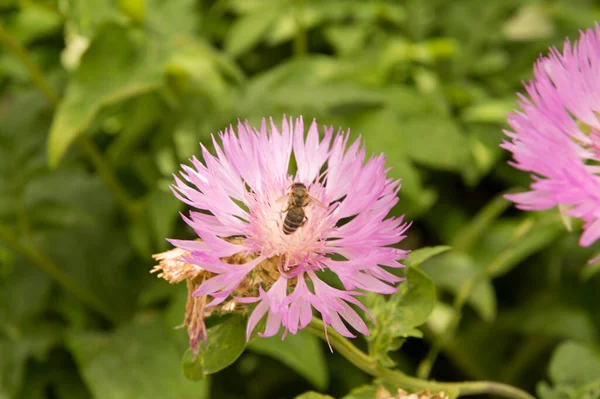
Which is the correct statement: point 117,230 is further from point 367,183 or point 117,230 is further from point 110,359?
point 367,183

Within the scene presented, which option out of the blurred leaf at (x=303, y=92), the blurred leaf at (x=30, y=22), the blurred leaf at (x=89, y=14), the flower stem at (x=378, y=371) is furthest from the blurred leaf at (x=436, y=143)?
the flower stem at (x=378, y=371)

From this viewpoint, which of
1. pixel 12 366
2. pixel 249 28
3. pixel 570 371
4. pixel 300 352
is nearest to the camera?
pixel 570 371

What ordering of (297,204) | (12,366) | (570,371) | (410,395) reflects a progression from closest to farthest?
(410,395) → (297,204) → (570,371) → (12,366)

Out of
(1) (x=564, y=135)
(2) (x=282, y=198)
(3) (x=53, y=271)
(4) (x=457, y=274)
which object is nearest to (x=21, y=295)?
(3) (x=53, y=271)

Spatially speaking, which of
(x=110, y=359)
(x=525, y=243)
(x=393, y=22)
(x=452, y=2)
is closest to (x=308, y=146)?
(x=110, y=359)

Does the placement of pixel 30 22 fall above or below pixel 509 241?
above

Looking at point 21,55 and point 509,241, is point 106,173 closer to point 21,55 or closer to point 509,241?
point 21,55

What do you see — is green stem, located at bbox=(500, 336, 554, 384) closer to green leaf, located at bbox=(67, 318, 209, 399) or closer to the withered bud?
green leaf, located at bbox=(67, 318, 209, 399)

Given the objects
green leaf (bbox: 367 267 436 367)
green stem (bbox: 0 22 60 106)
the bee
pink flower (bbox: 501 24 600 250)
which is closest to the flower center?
the bee
